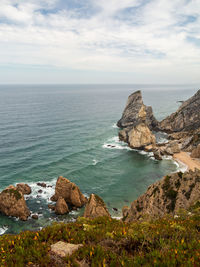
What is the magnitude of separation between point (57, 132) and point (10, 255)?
80.0 metres

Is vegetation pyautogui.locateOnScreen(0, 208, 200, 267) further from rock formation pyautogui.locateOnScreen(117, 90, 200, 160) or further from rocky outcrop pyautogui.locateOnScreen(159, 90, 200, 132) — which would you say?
rocky outcrop pyautogui.locateOnScreen(159, 90, 200, 132)

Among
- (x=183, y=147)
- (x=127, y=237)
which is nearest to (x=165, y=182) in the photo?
(x=127, y=237)

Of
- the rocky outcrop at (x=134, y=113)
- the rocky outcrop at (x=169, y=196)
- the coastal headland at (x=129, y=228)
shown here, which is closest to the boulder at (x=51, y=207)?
the coastal headland at (x=129, y=228)

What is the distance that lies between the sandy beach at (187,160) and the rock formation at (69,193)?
35.7 meters

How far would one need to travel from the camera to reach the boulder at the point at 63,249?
6518mm

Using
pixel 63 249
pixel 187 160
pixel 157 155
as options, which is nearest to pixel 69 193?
pixel 63 249

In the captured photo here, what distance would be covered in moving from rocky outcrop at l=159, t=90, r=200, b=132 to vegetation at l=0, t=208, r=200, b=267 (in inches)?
3545

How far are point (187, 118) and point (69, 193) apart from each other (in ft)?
241

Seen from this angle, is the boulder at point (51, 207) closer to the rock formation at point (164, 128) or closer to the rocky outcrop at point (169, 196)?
the rocky outcrop at point (169, 196)

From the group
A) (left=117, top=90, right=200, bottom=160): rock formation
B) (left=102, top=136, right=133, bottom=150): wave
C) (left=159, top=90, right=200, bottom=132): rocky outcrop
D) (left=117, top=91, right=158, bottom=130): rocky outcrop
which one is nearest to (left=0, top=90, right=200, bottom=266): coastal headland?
(left=117, top=90, right=200, bottom=160): rock formation

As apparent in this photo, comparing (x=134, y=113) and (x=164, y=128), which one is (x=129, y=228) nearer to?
(x=134, y=113)

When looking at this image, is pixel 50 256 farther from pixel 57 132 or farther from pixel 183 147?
pixel 57 132

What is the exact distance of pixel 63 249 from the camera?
6758 millimetres

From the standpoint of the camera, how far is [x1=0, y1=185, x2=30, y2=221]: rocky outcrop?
34406mm
